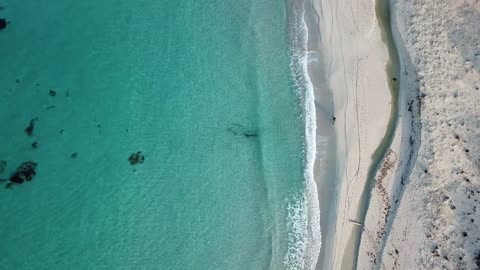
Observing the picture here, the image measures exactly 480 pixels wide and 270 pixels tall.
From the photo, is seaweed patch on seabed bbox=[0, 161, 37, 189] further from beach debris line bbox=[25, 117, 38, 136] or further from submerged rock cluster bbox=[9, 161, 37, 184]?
beach debris line bbox=[25, 117, 38, 136]

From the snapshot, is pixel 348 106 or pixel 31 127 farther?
pixel 31 127

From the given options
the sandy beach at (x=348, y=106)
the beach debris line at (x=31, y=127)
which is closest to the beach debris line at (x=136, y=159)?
the beach debris line at (x=31, y=127)

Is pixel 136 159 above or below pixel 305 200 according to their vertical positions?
above

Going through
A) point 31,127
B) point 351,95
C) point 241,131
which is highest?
point 351,95

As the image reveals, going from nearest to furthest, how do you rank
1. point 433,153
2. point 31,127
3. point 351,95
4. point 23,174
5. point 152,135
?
point 433,153 → point 23,174 → point 351,95 → point 31,127 → point 152,135

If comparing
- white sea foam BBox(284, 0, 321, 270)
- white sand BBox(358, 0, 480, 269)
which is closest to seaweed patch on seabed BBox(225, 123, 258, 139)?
white sea foam BBox(284, 0, 321, 270)

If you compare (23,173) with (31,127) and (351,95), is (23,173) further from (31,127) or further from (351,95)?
(351,95)

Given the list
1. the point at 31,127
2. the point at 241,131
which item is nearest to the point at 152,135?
the point at 241,131

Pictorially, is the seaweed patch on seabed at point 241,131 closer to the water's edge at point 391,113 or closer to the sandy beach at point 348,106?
the sandy beach at point 348,106
